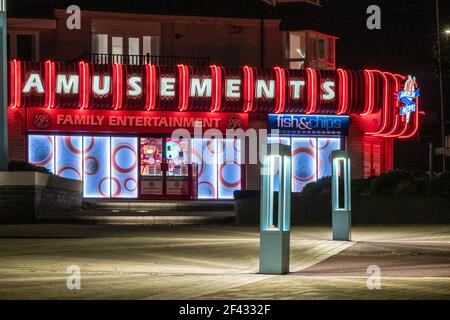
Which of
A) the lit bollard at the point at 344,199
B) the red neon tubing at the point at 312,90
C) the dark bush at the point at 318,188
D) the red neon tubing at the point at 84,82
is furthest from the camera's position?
the red neon tubing at the point at 312,90

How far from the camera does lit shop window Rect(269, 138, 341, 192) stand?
35.4 m

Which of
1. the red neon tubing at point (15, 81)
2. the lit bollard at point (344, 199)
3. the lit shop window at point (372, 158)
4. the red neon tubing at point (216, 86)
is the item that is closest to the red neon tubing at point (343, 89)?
the lit shop window at point (372, 158)

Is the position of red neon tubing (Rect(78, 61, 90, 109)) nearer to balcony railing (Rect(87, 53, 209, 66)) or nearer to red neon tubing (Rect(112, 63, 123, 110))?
red neon tubing (Rect(112, 63, 123, 110))

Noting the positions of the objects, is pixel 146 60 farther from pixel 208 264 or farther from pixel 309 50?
pixel 208 264

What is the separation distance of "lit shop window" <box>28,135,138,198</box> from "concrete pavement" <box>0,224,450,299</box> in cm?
1086

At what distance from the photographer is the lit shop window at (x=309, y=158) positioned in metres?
35.4

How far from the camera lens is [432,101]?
2026 inches

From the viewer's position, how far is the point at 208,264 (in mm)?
14609

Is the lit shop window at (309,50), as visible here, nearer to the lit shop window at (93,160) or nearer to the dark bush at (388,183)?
the lit shop window at (93,160)

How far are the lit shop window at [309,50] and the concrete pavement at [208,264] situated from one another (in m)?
14.4

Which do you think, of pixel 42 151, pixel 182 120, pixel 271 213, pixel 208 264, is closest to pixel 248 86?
pixel 182 120

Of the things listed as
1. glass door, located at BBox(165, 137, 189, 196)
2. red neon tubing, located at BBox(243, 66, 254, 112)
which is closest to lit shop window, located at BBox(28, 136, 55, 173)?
glass door, located at BBox(165, 137, 189, 196)
